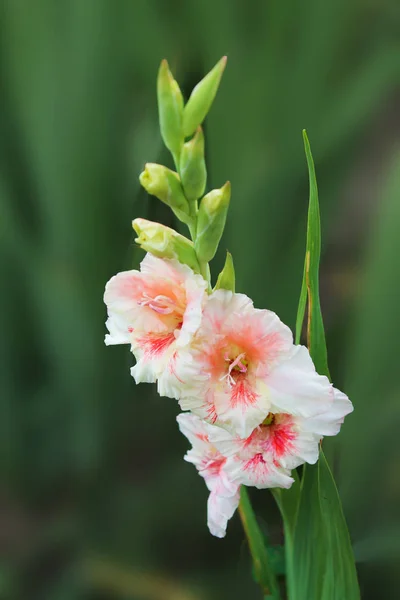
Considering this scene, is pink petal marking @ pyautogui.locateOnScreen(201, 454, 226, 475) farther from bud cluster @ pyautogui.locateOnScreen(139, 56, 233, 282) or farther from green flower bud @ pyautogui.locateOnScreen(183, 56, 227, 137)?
green flower bud @ pyautogui.locateOnScreen(183, 56, 227, 137)

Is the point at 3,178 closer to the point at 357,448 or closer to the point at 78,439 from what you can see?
the point at 78,439

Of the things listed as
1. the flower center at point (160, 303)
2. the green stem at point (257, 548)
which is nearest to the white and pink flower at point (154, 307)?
the flower center at point (160, 303)

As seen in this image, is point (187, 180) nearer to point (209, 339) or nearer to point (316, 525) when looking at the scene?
point (209, 339)

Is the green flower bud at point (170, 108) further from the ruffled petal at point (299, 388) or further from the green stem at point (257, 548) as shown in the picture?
the green stem at point (257, 548)

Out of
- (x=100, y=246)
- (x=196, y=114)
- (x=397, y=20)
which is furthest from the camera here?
(x=100, y=246)

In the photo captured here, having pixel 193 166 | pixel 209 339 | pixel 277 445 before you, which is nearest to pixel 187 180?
pixel 193 166

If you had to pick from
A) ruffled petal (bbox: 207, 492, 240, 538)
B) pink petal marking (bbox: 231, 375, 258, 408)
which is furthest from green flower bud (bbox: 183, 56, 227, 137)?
ruffled petal (bbox: 207, 492, 240, 538)

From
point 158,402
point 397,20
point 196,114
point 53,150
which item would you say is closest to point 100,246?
point 53,150

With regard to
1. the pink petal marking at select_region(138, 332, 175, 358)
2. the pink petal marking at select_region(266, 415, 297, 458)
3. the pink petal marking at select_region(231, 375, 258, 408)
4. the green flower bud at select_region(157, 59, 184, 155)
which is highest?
the green flower bud at select_region(157, 59, 184, 155)
